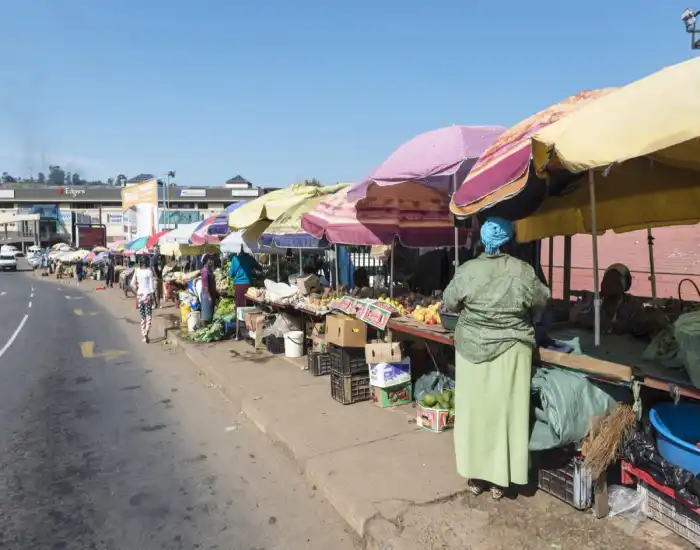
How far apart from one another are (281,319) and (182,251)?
878cm

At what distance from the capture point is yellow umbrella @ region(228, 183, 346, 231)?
10.4 meters

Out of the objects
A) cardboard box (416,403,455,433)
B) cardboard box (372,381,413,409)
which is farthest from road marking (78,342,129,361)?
cardboard box (416,403,455,433)

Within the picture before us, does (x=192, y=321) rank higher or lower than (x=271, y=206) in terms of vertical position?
lower

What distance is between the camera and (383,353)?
6348 millimetres

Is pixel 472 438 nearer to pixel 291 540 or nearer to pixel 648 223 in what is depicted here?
pixel 291 540

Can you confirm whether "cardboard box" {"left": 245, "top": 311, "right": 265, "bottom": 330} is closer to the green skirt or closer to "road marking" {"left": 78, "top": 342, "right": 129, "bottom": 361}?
"road marking" {"left": 78, "top": 342, "right": 129, "bottom": 361}

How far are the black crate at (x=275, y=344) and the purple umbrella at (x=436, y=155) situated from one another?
5.06 m

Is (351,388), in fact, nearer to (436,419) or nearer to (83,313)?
(436,419)

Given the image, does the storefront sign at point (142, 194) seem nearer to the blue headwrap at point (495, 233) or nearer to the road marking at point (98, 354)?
the road marking at point (98, 354)

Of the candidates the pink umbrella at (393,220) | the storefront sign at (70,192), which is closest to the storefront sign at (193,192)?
the storefront sign at (70,192)

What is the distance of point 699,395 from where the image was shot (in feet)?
10.2

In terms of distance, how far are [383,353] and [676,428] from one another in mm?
3300

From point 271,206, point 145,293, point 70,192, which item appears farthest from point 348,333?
point 70,192

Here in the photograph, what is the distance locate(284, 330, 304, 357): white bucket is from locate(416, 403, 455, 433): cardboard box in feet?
14.0
